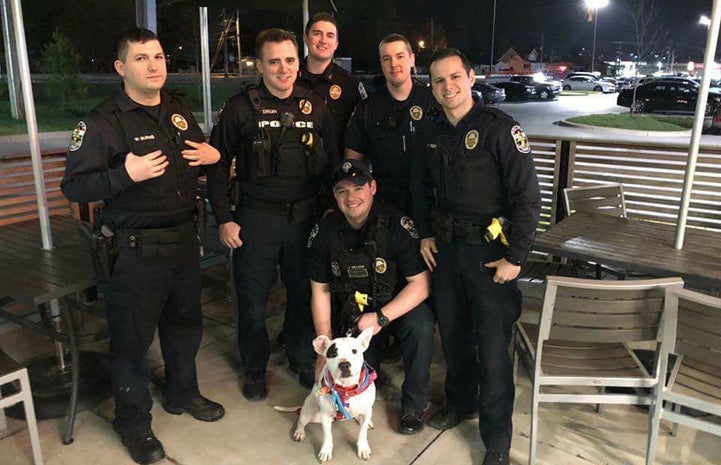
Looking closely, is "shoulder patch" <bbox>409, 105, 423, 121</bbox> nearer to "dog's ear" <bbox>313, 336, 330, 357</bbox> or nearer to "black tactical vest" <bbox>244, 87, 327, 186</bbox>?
"black tactical vest" <bbox>244, 87, 327, 186</bbox>

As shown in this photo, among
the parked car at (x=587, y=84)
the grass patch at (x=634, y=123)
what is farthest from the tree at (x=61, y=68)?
the parked car at (x=587, y=84)

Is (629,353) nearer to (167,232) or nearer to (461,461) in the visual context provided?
(461,461)

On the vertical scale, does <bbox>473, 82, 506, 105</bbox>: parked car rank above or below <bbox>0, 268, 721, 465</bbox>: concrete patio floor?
above

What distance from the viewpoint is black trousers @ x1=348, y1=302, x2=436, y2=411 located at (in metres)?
2.94

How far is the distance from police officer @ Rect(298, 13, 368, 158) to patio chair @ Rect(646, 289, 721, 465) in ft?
6.41

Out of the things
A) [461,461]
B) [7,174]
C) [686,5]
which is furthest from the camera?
[686,5]

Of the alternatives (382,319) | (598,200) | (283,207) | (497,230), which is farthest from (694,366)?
(283,207)

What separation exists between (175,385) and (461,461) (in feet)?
4.83

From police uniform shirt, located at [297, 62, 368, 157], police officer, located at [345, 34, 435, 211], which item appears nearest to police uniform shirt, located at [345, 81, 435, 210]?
police officer, located at [345, 34, 435, 211]

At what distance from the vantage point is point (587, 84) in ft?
119

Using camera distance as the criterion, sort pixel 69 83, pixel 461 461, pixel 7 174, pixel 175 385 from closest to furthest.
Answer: pixel 461 461 → pixel 175 385 → pixel 7 174 → pixel 69 83

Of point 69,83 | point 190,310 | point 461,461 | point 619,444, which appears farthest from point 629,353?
point 69,83

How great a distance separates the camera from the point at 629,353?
2768 mm

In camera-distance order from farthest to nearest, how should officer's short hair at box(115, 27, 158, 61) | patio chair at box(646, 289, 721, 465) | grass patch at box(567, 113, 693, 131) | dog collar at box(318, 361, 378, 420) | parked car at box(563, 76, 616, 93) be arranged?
parked car at box(563, 76, 616, 93)
grass patch at box(567, 113, 693, 131)
dog collar at box(318, 361, 378, 420)
officer's short hair at box(115, 27, 158, 61)
patio chair at box(646, 289, 721, 465)
